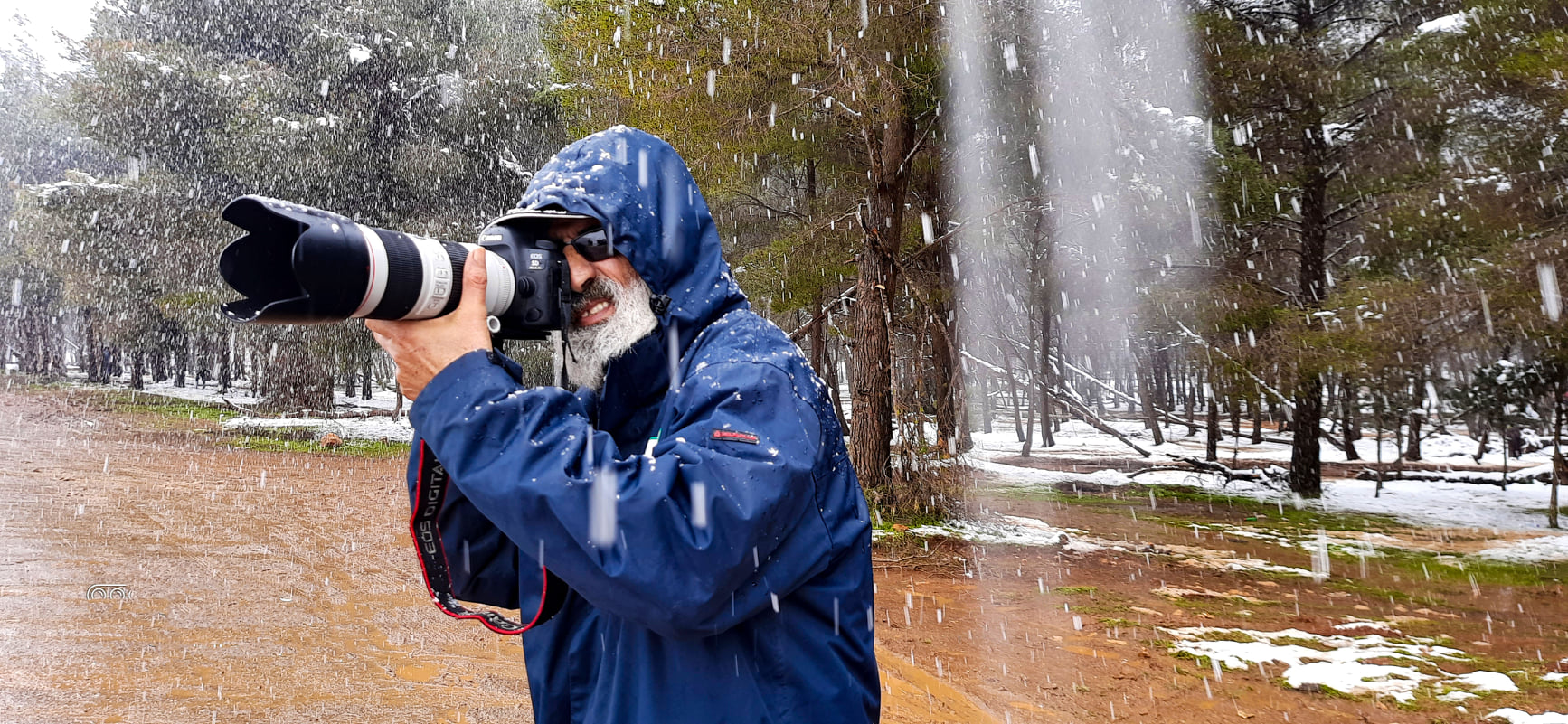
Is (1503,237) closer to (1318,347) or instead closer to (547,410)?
(1318,347)

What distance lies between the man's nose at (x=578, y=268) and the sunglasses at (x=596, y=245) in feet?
0.05

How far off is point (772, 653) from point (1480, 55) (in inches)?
414

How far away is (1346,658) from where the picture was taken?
5.62m

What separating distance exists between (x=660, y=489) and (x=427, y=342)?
41 centimetres

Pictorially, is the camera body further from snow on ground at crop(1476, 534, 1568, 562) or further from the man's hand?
snow on ground at crop(1476, 534, 1568, 562)

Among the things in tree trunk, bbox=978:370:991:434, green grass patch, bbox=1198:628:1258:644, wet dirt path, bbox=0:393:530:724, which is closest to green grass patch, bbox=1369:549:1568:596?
green grass patch, bbox=1198:628:1258:644

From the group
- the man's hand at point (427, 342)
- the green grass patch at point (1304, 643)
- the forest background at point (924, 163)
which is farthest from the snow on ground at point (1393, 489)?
the man's hand at point (427, 342)

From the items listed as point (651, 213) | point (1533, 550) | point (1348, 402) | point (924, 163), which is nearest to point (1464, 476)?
point (1348, 402)

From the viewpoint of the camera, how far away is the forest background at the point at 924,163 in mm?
8289

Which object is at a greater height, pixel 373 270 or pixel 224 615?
pixel 373 270

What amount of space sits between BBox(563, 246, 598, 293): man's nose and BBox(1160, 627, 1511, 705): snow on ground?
531 cm

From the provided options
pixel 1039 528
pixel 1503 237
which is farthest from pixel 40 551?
pixel 1503 237

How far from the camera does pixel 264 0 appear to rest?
56.4 feet

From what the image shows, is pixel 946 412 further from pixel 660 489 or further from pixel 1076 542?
pixel 660 489
